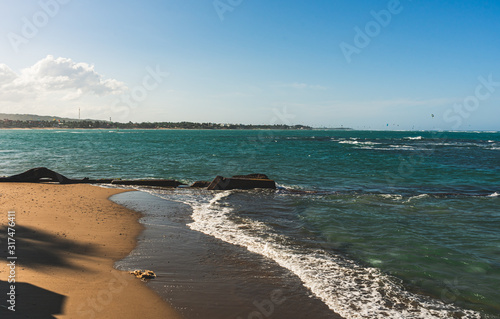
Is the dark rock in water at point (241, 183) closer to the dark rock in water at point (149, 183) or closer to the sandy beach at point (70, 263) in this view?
the dark rock in water at point (149, 183)

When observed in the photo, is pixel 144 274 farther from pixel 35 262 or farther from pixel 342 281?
pixel 342 281

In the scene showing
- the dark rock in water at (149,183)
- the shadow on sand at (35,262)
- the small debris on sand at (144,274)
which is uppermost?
the shadow on sand at (35,262)

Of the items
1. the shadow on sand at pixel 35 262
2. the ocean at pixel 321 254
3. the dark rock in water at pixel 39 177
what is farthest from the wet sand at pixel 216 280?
the dark rock in water at pixel 39 177

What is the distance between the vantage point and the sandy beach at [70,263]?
5.06 m

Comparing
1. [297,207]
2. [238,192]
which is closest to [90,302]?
[297,207]

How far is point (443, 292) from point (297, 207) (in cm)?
779

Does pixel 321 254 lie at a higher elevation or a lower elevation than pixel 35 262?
lower

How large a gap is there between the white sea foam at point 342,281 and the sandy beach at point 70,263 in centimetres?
294

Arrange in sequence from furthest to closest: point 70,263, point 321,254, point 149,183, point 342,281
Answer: point 149,183, point 321,254, point 70,263, point 342,281

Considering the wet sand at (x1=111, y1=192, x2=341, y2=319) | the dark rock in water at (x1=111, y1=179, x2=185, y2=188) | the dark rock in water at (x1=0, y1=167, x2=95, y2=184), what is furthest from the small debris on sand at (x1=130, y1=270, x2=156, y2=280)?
the dark rock in water at (x1=0, y1=167, x2=95, y2=184)

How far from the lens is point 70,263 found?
6.82 meters

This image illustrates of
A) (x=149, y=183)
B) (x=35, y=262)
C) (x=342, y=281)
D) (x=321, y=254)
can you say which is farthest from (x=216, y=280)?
(x=149, y=183)

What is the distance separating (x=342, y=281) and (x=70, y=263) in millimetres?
6041

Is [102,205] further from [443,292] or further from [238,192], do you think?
[443,292]
